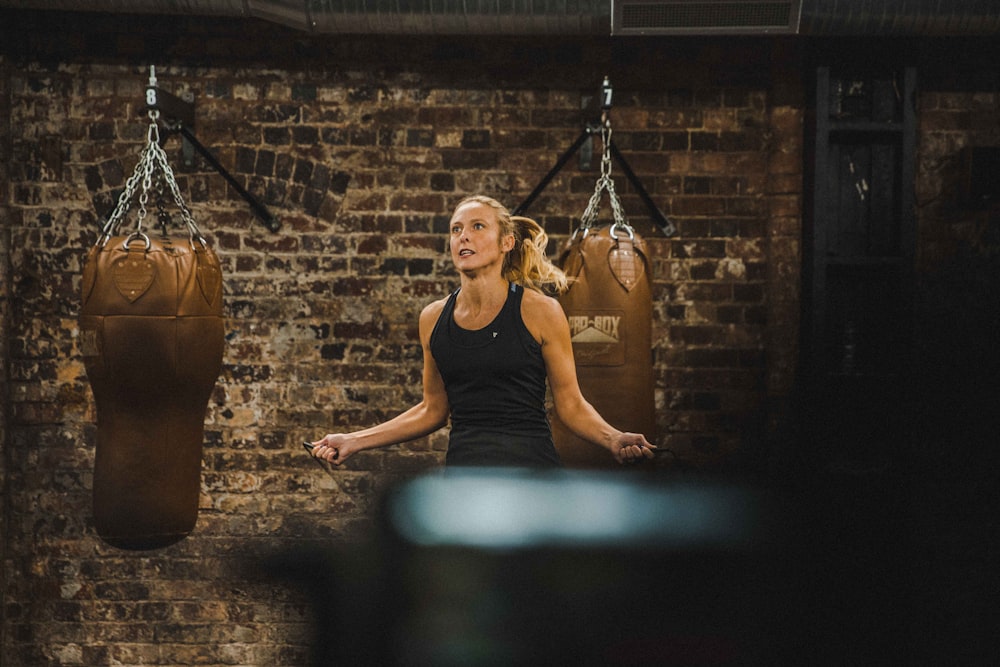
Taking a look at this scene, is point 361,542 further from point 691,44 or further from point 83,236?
point 691,44

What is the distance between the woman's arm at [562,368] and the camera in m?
2.06

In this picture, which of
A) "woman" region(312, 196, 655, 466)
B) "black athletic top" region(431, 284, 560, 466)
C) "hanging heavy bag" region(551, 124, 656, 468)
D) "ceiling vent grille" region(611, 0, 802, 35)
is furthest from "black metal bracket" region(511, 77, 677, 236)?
"black athletic top" region(431, 284, 560, 466)

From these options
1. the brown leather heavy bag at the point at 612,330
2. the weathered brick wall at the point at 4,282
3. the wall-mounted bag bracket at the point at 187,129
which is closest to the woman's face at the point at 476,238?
the brown leather heavy bag at the point at 612,330

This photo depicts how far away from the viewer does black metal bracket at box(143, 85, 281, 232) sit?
247cm

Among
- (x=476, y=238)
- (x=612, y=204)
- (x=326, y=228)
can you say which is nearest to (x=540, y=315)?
(x=476, y=238)

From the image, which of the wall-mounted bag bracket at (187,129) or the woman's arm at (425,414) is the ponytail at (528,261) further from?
the wall-mounted bag bracket at (187,129)

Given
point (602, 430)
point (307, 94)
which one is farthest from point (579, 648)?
point (307, 94)

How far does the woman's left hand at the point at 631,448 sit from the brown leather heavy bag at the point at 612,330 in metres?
0.27

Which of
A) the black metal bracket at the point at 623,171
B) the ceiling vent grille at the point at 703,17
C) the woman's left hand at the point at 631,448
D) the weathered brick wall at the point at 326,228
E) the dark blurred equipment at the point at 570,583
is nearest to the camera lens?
the dark blurred equipment at the point at 570,583

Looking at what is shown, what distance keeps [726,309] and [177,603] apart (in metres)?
2.41

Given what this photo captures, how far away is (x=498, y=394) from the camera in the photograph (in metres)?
2.00

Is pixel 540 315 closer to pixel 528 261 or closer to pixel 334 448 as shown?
pixel 528 261

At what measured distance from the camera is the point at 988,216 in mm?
2896

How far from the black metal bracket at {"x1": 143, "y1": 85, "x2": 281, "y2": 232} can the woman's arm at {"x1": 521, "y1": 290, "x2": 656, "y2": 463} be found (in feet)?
4.26
